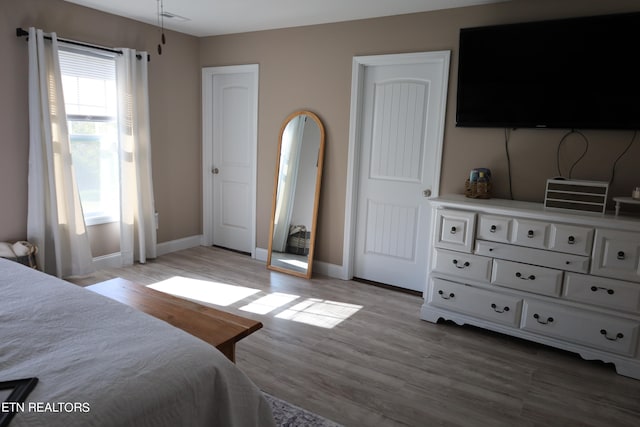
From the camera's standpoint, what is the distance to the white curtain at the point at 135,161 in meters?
4.11

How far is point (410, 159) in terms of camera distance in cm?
380

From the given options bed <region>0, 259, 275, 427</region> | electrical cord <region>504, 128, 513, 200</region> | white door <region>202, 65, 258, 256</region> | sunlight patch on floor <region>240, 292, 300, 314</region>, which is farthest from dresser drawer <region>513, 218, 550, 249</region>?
white door <region>202, 65, 258, 256</region>

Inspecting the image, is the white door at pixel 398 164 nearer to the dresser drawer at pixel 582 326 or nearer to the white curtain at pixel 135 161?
the dresser drawer at pixel 582 326

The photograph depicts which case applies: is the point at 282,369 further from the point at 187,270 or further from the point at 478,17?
the point at 478,17

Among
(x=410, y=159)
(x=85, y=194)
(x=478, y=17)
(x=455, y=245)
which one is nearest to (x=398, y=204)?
(x=410, y=159)

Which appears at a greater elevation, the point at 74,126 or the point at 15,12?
the point at 15,12

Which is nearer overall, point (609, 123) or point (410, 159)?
point (609, 123)

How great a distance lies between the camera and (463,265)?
3125 mm

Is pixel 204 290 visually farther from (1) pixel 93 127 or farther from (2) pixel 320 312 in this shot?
(1) pixel 93 127

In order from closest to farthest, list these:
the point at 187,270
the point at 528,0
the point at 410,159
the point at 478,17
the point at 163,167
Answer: the point at 528,0, the point at 478,17, the point at 410,159, the point at 187,270, the point at 163,167

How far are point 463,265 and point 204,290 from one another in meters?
2.17

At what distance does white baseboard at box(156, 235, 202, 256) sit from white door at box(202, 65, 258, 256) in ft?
0.42

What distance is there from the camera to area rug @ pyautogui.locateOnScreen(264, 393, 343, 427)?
2.09 m

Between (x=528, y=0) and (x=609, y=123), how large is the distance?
1.05 m
